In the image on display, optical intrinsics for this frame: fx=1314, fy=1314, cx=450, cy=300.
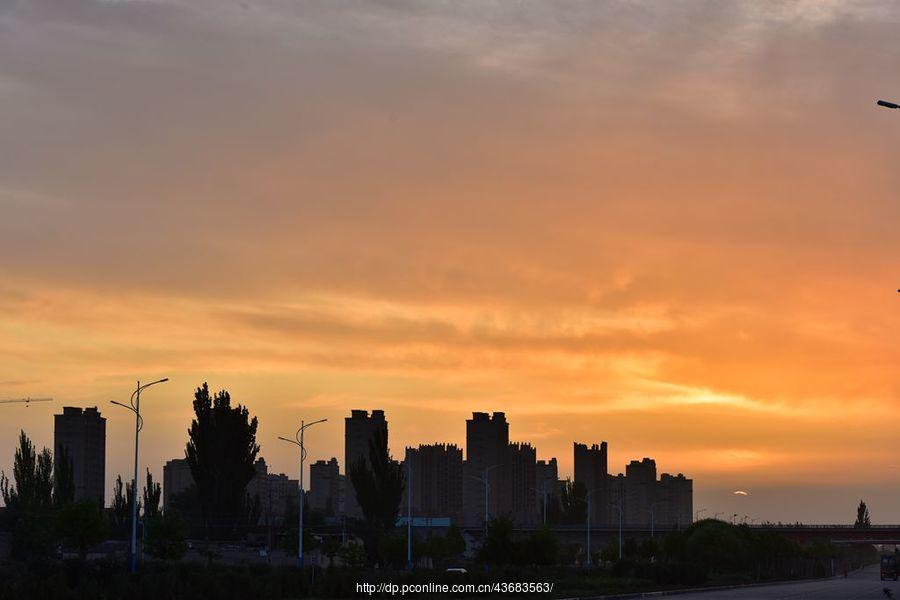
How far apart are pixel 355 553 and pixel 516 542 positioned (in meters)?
24.6

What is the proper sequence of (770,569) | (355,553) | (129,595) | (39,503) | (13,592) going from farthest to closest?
(770,569) < (39,503) < (355,553) < (129,595) < (13,592)

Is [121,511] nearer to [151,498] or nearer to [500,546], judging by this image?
[151,498]

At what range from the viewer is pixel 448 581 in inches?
3066

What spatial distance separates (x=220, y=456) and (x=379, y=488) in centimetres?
2839

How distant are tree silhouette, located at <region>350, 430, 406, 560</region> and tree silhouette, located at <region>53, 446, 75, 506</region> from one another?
103 ft

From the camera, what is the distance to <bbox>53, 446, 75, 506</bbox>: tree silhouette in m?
137

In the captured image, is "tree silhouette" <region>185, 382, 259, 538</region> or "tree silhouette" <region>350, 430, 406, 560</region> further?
"tree silhouette" <region>350, 430, 406, 560</region>

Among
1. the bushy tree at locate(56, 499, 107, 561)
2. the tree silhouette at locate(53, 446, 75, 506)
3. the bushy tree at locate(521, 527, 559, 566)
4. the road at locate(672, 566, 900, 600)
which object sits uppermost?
the tree silhouette at locate(53, 446, 75, 506)

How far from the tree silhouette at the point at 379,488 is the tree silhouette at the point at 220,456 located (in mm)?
23814

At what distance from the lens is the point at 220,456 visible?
127 meters

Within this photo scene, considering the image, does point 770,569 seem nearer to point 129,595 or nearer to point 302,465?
point 302,465

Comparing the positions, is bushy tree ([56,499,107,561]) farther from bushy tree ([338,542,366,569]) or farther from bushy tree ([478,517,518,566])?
bushy tree ([478,517,518,566])

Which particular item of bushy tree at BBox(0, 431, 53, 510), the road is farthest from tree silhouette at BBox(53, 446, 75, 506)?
the road

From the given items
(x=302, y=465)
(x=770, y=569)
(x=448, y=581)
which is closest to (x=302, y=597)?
(x=448, y=581)
